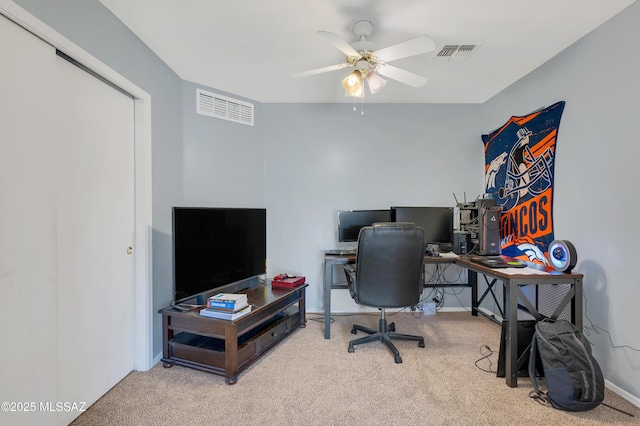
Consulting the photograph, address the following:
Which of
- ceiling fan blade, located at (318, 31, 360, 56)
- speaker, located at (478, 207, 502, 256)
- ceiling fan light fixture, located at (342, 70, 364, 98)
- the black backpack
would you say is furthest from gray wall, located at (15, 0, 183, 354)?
speaker, located at (478, 207, 502, 256)

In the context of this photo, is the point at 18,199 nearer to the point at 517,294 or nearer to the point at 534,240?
the point at 517,294

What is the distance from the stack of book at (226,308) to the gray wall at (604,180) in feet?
8.19

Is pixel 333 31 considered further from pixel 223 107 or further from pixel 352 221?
pixel 352 221

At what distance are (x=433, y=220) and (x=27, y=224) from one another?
308 centimetres

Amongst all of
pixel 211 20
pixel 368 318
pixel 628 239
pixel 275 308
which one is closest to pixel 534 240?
pixel 628 239

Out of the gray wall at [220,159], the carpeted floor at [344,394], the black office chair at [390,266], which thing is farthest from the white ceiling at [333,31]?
the carpeted floor at [344,394]

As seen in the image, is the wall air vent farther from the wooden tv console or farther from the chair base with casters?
the chair base with casters

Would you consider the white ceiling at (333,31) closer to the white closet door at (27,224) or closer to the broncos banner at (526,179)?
the broncos banner at (526,179)

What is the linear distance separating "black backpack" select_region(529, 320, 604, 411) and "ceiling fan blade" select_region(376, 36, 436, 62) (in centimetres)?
194

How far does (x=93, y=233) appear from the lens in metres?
1.69

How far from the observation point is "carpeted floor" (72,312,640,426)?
1531 millimetres

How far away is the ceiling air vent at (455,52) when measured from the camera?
2107 millimetres

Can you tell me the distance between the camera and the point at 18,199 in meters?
1.19

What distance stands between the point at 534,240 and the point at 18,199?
352 centimetres
